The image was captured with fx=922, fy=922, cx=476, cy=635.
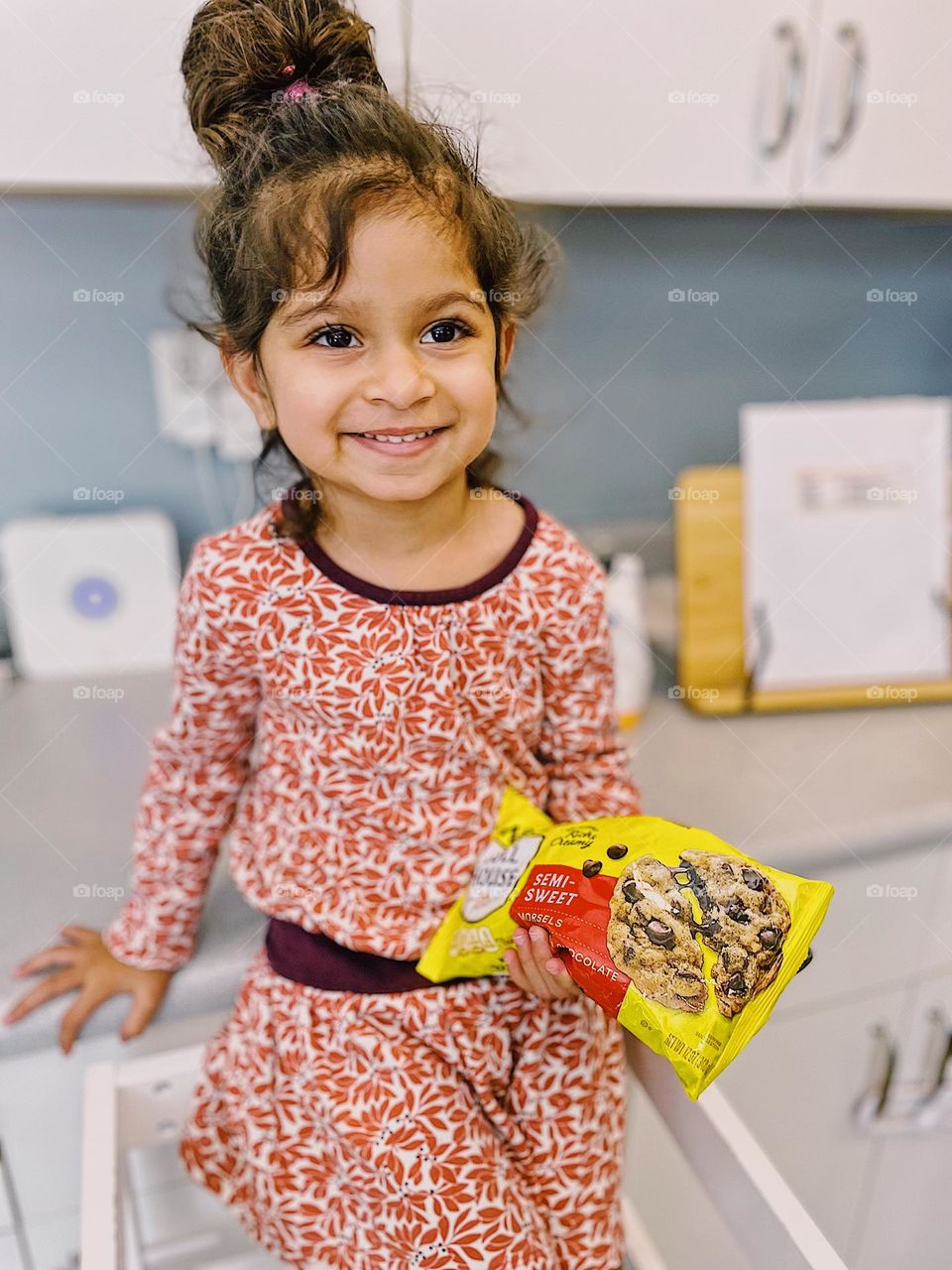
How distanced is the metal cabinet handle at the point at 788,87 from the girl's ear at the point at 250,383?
627 mm

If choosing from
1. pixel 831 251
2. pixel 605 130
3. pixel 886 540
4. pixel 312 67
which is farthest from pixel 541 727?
pixel 831 251

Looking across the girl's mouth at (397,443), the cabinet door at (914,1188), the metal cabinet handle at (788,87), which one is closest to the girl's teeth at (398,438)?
the girl's mouth at (397,443)

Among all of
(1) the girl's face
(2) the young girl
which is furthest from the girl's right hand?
(1) the girl's face

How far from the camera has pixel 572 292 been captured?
1.20 metres

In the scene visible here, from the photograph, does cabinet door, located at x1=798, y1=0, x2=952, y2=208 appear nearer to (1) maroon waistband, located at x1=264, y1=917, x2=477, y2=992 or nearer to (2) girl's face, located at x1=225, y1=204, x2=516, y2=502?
(2) girl's face, located at x1=225, y1=204, x2=516, y2=502

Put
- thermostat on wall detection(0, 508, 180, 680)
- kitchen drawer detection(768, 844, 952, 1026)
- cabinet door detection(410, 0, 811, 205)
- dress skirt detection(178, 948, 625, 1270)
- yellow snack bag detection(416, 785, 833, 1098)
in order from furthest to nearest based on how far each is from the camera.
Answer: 1. thermostat on wall detection(0, 508, 180, 680)
2. kitchen drawer detection(768, 844, 952, 1026)
3. cabinet door detection(410, 0, 811, 205)
4. dress skirt detection(178, 948, 625, 1270)
5. yellow snack bag detection(416, 785, 833, 1098)

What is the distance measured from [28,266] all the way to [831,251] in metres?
1.00

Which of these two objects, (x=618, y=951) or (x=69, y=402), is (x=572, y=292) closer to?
(x=69, y=402)

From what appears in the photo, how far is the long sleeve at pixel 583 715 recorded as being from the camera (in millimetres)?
649

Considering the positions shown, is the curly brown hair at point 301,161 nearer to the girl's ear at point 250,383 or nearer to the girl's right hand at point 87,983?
the girl's ear at point 250,383

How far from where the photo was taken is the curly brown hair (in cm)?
50

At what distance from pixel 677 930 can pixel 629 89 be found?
772 mm

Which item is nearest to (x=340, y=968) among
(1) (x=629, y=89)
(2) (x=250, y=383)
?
(2) (x=250, y=383)

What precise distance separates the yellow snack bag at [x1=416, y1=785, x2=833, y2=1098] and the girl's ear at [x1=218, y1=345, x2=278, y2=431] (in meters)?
0.33
